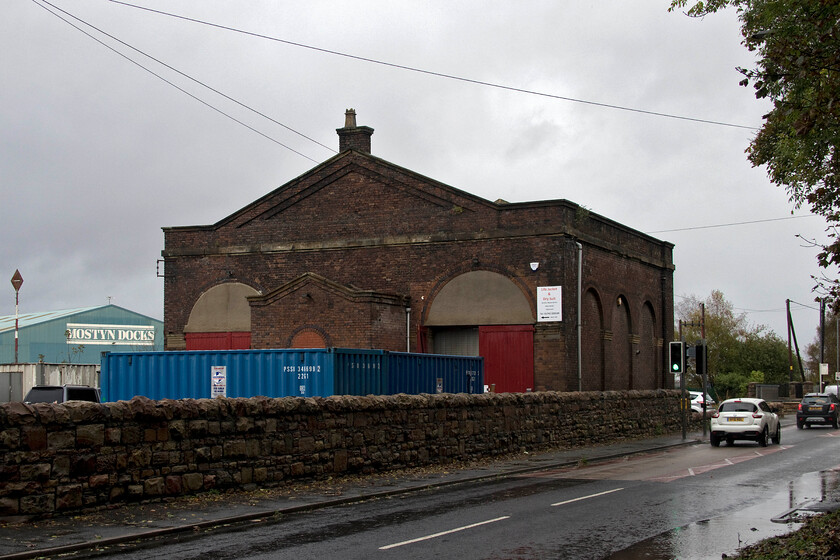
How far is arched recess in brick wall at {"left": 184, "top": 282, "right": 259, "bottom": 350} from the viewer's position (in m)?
36.4

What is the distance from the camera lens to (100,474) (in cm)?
1301

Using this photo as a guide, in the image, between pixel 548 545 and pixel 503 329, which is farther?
pixel 503 329

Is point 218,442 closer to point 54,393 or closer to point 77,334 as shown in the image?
point 54,393

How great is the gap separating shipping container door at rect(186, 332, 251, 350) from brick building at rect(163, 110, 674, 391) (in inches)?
2.2

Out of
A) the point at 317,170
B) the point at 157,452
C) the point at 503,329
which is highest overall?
the point at 317,170

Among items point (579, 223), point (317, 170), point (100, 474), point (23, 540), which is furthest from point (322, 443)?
point (317, 170)

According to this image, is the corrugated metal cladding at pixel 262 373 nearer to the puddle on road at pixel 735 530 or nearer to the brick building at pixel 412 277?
the puddle on road at pixel 735 530

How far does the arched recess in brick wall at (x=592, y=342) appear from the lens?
33250mm

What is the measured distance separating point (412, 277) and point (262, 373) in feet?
47.1

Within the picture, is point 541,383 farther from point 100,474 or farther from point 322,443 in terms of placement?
point 100,474

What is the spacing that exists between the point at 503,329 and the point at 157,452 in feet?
64.8

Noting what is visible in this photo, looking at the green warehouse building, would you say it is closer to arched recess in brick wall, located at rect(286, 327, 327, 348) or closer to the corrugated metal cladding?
arched recess in brick wall, located at rect(286, 327, 327, 348)

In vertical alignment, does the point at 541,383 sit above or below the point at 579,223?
below

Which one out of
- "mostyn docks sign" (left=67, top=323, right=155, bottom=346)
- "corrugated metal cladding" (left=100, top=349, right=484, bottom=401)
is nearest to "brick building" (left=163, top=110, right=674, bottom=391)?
"corrugated metal cladding" (left=100, top=349, right=484, bottom=401)
